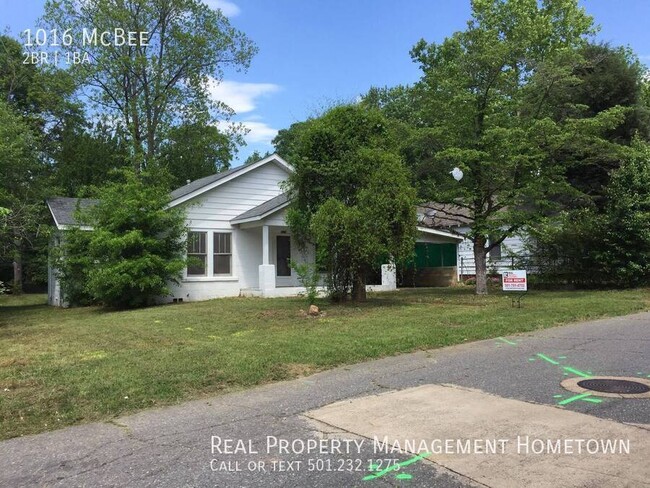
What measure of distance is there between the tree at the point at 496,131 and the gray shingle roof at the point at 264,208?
5.53m

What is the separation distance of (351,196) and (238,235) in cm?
759

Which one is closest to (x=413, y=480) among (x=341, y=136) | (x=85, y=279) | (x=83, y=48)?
(x=341, y=136)

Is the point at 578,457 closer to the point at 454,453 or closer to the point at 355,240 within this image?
the point at 454,453

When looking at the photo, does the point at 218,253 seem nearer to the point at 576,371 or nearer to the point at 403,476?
the point at 576,371

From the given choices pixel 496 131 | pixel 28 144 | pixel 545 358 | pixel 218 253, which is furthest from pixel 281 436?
pixel 28 144

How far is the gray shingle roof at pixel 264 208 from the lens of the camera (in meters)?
19.5

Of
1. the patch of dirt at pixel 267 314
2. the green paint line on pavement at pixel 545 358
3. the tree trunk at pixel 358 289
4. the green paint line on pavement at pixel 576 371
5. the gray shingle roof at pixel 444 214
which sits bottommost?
the green paint line on pavement at pixel 576 371

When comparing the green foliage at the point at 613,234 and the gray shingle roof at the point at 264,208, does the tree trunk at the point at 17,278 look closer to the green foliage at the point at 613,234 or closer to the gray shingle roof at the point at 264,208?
the gray shingle roof at the point at 264,208

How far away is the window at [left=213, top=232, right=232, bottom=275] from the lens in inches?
816

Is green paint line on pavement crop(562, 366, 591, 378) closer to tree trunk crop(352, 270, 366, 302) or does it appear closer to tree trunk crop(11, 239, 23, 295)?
tree trunk crop(352, 270, 366, 302)

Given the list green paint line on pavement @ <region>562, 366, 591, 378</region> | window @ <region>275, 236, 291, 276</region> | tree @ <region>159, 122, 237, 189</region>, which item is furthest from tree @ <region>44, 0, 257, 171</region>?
green paint line on pavement @ <region>562, 366, 591, 378</region>

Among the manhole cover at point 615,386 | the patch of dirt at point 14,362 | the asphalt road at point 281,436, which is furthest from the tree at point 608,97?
the patch of dirt at point 14,362

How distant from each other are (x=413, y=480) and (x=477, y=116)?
16158 millimetres

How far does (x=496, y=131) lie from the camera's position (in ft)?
54.1
